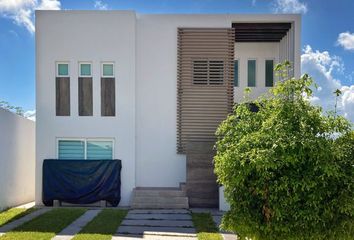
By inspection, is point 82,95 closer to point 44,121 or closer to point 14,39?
point 44,121

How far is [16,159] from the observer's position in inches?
497

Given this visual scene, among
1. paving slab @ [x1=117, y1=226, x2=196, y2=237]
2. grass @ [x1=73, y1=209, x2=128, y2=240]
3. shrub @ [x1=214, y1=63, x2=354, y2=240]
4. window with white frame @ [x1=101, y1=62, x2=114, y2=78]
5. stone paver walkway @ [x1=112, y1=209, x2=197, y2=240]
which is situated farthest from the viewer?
window with white frame @ [x1=101, y1=62, x2=114, y2=78]

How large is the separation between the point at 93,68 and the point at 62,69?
1.09 metres

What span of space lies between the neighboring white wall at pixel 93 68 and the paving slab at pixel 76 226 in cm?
237

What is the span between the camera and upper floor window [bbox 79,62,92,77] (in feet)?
41.7

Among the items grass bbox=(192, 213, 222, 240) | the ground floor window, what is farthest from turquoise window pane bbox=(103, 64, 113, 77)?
grass bbox=(192, 213, 222, 240)

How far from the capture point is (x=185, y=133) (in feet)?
41.6

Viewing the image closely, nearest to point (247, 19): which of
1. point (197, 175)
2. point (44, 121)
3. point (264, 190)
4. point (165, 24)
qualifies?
point (165, 24)

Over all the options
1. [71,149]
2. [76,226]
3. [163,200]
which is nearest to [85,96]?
[71,149]

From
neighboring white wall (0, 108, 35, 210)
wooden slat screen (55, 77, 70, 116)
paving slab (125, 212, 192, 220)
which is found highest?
wooden slat screen (55, 77, 70, 116)

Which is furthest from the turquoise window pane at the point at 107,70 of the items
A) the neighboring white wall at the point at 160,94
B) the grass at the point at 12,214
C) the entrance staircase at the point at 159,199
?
the grass at the point at 12,214

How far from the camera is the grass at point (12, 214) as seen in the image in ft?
31.3

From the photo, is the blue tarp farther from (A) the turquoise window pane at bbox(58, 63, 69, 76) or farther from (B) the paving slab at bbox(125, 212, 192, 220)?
(A) the turquoise window pane at bbox(58, 63, 69, 76)

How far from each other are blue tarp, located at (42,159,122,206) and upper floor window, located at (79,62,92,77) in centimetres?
294
